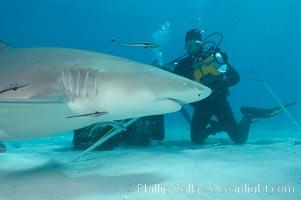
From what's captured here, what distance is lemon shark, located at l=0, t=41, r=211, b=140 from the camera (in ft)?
8.53

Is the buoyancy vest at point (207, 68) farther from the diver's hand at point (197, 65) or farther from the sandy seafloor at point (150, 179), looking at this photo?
the sandy seafloor at point (150, 179)

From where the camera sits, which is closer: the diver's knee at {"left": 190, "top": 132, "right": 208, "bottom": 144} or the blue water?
the blue water

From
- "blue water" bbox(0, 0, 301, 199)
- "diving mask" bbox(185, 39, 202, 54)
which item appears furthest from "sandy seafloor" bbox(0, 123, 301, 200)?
"diving mask" bbox(185, 39, 202, 54)

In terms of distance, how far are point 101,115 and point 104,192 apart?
32.5 inches

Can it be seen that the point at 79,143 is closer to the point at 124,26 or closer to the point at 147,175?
the point at 147,175

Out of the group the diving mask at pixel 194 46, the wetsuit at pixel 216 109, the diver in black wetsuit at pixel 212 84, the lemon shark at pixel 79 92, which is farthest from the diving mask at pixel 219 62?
the lemon shark at pixel 79 92

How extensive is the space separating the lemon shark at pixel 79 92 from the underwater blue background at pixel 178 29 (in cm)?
2664

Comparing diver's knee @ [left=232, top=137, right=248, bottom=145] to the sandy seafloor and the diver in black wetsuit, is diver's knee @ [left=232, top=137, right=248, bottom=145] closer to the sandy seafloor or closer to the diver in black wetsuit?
the diver in black wetsuit

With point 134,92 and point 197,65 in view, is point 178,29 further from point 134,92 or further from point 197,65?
point 134,92

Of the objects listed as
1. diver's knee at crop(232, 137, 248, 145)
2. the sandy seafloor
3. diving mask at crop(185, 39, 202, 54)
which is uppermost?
diving mask at crop(185, 39, 202, 54)

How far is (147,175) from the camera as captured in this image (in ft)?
11.3

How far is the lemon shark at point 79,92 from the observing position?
2.60 meters

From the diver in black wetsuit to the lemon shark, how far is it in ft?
15.7

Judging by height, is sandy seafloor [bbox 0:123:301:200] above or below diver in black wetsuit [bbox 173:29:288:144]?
below
